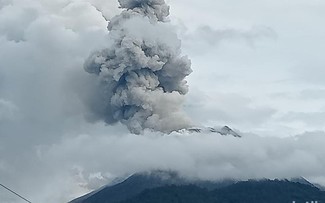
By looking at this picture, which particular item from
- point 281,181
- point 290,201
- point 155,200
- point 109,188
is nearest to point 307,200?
point 290,201

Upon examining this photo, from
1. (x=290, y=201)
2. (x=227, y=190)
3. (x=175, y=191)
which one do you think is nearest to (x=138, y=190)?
(x=175, y=191)

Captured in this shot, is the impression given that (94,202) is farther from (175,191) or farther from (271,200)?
(271,200)

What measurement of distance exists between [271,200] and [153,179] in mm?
28979

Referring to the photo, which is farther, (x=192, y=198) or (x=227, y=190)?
(x=227, y=190)

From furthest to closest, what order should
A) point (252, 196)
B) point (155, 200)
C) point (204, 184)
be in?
point (204, 184), point (252, 196), point (155, 200)

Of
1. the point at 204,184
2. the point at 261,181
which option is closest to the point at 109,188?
the point at 204,184

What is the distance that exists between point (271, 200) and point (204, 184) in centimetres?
2173

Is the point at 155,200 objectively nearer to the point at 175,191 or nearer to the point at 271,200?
the point at 175,191

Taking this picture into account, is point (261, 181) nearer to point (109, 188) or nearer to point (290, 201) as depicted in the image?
point (290, 201)

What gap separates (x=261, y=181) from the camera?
641 ft

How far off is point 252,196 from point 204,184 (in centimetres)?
1578

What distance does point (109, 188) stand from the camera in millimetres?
192125

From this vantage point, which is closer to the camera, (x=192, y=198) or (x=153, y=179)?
(x=192, y=198)

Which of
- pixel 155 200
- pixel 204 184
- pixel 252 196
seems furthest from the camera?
pixel 204 184
